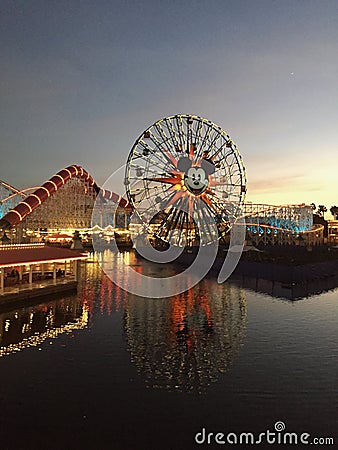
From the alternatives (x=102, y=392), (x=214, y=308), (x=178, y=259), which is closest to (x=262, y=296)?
(x=214, y=308)

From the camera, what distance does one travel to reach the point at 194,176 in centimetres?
4547

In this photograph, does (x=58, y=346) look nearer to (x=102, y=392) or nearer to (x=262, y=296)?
(x=102, y=392)

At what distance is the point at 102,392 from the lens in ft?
40.3

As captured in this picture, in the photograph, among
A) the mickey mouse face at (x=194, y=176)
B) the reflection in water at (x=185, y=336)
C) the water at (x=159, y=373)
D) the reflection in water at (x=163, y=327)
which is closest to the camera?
the water at (x=159, y=373)

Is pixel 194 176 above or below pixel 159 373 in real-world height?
above

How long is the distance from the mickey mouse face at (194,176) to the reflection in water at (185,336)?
18336 millimetres

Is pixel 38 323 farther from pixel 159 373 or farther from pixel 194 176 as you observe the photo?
pixel 194 176

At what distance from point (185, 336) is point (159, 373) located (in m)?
4.70

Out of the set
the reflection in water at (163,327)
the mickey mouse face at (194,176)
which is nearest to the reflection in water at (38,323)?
the reflection in water at (163,327)

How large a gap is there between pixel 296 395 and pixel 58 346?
876cm

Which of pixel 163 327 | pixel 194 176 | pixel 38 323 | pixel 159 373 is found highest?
pixel 194 176

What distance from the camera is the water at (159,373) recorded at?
10227mm

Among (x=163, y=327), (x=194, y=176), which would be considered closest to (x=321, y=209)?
(x=194, y=176)

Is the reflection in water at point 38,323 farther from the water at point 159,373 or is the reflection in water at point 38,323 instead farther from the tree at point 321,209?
the tree at point 321,209
